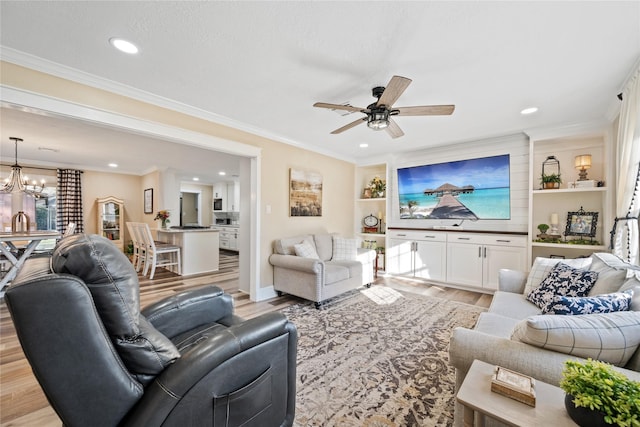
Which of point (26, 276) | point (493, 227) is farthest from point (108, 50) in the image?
point (493, 227)

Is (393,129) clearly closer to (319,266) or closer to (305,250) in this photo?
(319,266)

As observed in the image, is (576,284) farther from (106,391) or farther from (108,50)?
(108,50)

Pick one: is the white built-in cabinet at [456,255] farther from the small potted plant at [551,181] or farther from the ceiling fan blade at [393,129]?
the ceiling fan blade at [393,129]

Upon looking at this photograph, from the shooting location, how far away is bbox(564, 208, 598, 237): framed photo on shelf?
3.54m

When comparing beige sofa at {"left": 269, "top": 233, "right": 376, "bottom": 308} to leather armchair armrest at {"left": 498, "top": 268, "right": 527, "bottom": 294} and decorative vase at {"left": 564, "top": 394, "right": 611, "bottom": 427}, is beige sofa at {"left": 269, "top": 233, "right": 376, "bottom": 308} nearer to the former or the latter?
leather armchair armrest at {"left": 498, "top": 268, "right": 527, "bottom": 294}

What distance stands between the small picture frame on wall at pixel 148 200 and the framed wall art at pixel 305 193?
4.58m

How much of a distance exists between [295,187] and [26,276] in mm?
3536

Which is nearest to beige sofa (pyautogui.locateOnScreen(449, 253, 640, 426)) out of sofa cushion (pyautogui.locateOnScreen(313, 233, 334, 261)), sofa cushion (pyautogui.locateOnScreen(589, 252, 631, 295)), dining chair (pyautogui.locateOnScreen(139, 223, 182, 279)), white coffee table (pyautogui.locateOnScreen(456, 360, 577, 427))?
sofa cushion (pyautogui.locateOnScreen(589, 252, 631, 295))

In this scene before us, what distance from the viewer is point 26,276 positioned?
94 centimetres

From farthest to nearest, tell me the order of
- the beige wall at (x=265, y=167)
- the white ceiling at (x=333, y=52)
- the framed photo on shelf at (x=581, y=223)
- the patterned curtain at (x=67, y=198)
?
the patterned curtain at (x=67, y=198)
the framed photo on shelf at (x=581, y=223)
the beige wall at (x=265, y=167)
the white ceiling at (x=333, y=52)

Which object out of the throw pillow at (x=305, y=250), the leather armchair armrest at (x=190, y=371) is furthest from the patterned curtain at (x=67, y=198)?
the leather armchair armrest at (x=190, y=371)

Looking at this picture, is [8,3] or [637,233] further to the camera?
[637,233]

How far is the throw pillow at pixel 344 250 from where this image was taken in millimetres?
4383

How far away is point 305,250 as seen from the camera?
3.87 metres
